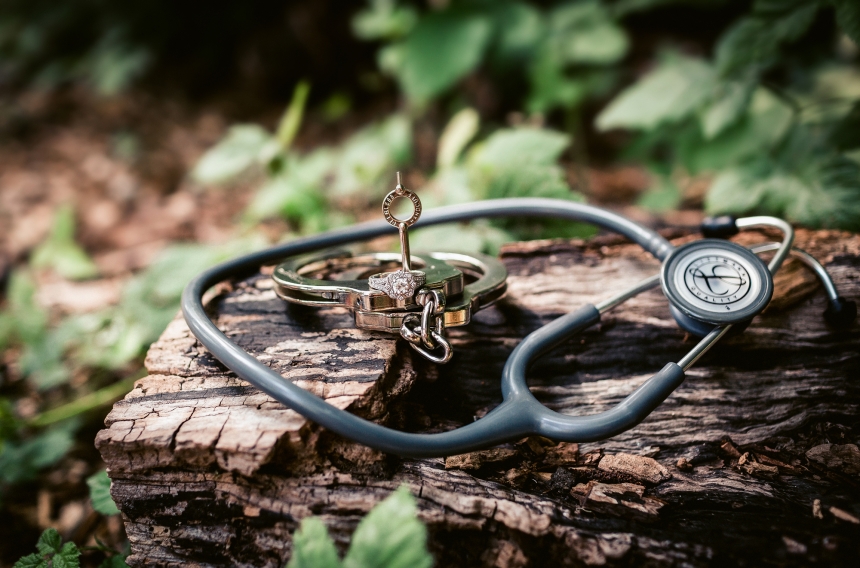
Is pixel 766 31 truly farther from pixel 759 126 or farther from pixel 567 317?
pixel 567 317

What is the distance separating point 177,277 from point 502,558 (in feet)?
5.79

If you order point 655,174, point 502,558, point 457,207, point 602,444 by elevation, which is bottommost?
point 502,558

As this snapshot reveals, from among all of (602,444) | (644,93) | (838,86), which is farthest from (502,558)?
(838,86)

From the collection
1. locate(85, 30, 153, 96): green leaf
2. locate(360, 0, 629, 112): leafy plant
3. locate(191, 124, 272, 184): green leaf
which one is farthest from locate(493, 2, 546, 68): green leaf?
locate(85, 30, 153, 96): green leaf

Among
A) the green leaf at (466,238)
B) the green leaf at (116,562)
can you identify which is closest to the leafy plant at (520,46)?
the green leaf at (466,238)

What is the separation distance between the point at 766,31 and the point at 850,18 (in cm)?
27

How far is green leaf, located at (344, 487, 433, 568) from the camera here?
2.91 feet

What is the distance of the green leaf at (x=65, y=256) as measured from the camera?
3.23m

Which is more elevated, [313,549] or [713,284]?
[713,284]

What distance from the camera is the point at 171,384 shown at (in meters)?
1.37

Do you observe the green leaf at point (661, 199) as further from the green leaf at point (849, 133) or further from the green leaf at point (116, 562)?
the green leaf at point (116, 562)

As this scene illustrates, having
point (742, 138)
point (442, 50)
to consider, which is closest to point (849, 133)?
point (742, 138)

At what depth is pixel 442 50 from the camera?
3293mm

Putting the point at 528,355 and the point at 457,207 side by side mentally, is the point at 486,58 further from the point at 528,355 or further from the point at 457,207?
the point at 528,355
